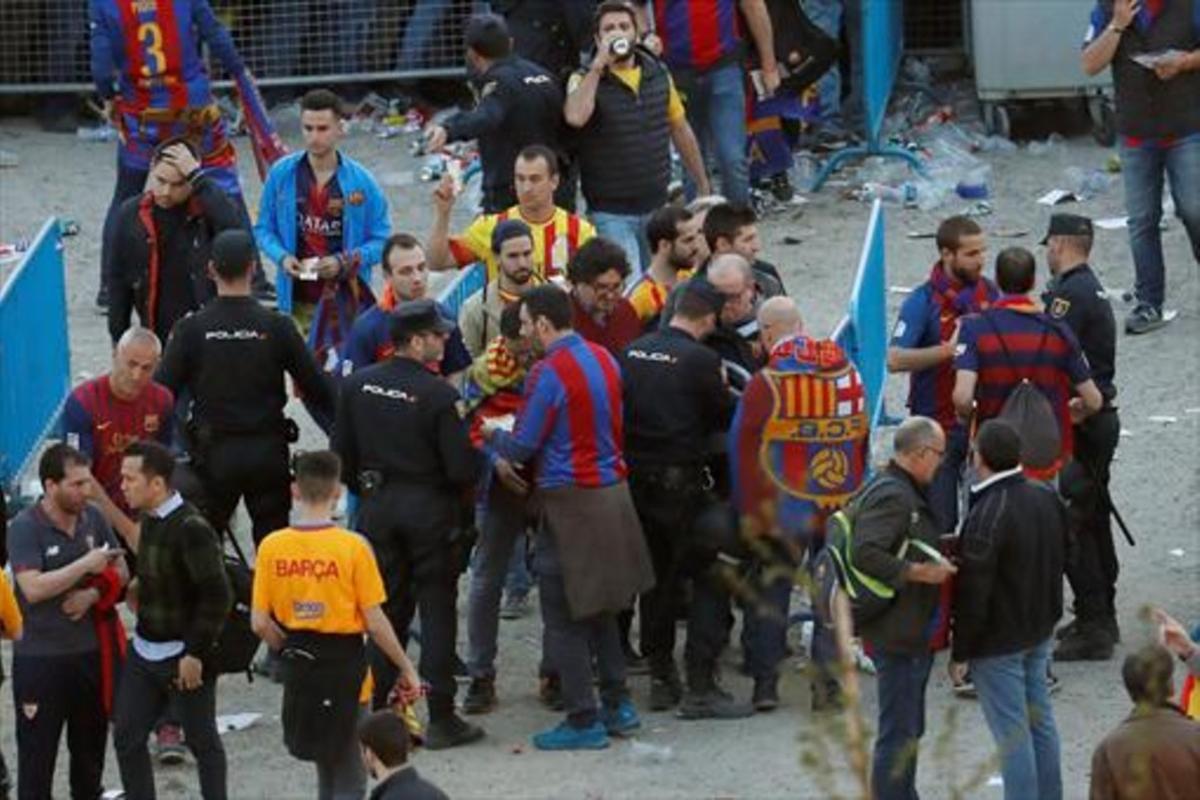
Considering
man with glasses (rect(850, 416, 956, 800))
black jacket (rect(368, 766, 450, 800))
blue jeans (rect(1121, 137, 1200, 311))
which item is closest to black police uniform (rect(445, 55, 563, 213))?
blue jeans (rect(1121, 137, 1200, 311))

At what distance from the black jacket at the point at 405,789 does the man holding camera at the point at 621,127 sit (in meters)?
5.85

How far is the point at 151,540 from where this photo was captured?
11.9 meters

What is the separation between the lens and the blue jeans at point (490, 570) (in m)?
13.4

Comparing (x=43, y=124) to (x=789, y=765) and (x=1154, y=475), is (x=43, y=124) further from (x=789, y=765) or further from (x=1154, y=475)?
(x=789, y=765)

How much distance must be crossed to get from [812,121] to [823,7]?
27.6 inches

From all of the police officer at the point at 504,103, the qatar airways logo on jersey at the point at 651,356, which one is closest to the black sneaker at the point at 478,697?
the qatar airways logo on jersey at the point at 651,356

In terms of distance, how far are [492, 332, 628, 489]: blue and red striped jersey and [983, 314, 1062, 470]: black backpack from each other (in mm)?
1544

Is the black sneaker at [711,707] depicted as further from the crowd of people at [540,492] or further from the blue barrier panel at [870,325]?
the blue barrier panel at [870,325]

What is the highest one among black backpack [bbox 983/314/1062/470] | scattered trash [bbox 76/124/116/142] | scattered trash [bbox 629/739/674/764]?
black backpack [bbox 983/314/1062/470]

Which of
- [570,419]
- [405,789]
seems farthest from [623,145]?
[405,789]

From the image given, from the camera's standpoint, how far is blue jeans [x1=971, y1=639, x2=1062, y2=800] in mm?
11867

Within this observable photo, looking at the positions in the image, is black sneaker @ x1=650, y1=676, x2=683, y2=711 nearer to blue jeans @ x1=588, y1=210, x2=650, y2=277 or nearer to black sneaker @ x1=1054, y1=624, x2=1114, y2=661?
black sneaker @ x1=1054, y1=624, x2=1114, y2=661

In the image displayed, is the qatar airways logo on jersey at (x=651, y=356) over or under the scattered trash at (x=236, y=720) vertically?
over

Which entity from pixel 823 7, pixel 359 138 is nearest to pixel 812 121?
pixel 823 7
